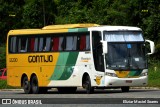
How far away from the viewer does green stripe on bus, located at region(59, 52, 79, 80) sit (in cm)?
3334

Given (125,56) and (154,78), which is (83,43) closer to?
(125,56)

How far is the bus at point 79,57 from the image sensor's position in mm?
31875

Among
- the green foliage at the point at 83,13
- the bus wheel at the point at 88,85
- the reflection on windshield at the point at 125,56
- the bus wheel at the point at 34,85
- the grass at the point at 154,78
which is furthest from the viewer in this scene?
the green foliage at the point at 83,13

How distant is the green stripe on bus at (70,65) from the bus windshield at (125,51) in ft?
6.71

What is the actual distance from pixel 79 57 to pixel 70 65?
971 mm

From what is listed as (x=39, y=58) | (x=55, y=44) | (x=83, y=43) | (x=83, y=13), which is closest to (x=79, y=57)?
(x=83, y=43)

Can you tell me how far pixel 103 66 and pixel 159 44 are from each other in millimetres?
27256

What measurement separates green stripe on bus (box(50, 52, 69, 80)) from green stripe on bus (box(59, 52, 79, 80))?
198mm

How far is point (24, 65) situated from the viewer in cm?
3638

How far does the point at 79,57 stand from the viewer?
108ft

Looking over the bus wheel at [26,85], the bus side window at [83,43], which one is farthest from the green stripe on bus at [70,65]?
the bus wheel at [26,85]

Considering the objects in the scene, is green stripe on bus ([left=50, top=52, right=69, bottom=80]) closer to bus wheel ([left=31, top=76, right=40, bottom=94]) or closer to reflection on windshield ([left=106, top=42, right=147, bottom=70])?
bus wheel ([left=31, top=76, right=40, bottom=94])

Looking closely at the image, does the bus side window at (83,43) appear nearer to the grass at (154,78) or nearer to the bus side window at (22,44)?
the bus side window at (22,44)

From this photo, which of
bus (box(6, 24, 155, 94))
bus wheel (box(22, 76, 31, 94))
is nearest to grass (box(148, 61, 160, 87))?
bus (box(6, 24, 155, 94))
